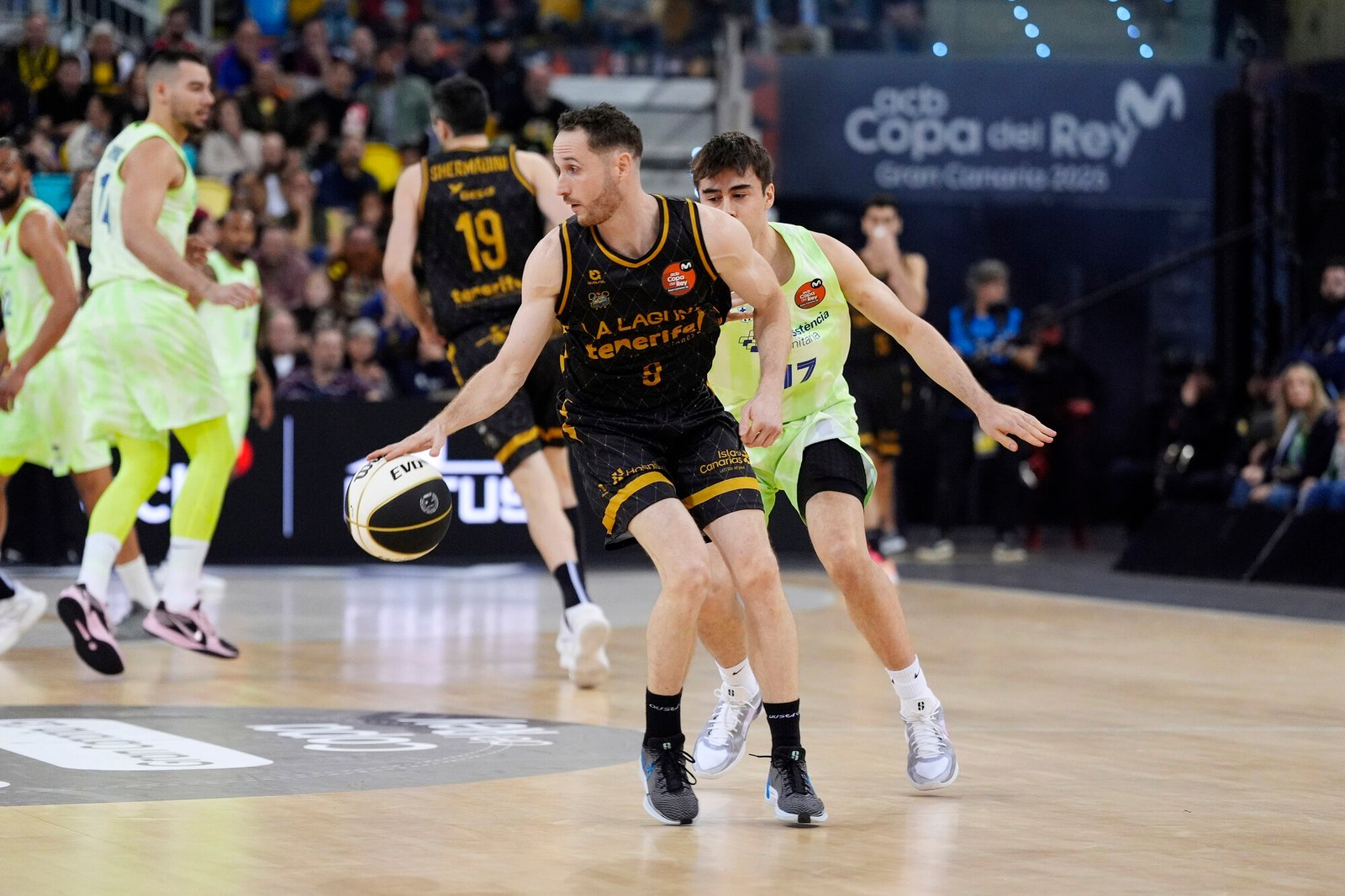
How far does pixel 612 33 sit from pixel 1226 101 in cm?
500

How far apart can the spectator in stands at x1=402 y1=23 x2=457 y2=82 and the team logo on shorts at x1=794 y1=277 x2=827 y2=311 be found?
11.4 meters

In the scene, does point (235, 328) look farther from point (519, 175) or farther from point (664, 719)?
point (664, 719)

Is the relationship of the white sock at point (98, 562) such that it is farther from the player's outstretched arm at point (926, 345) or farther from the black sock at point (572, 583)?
the player's outstretched arm at point (926, 345)

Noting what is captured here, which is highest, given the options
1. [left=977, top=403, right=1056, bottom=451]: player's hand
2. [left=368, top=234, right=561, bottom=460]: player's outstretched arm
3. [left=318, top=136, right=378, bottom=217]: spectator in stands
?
[left=318, top=136, right=378, bottom=217]: spectator in stands

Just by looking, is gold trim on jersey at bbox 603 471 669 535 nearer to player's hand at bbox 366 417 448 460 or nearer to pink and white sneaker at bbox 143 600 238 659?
player's hand at bbox 366 417 448 460

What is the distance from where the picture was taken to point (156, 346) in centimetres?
726

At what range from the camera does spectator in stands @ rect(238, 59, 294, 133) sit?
15492 mm

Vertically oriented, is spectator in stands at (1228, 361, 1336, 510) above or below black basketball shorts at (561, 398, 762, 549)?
below

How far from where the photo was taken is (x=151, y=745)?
548 cm

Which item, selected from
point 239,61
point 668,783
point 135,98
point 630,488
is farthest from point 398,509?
point 239,61

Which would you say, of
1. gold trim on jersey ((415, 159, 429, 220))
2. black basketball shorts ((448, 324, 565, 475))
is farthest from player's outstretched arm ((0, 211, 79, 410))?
black basketball shorts ((448, 324, 565, 475))

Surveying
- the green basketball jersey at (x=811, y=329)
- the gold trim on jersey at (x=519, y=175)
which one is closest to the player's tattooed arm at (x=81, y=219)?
the gold trim on jersey at (x=519, y=175)

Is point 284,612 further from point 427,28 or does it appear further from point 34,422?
point 427,28

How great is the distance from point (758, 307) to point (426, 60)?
39.9ft
